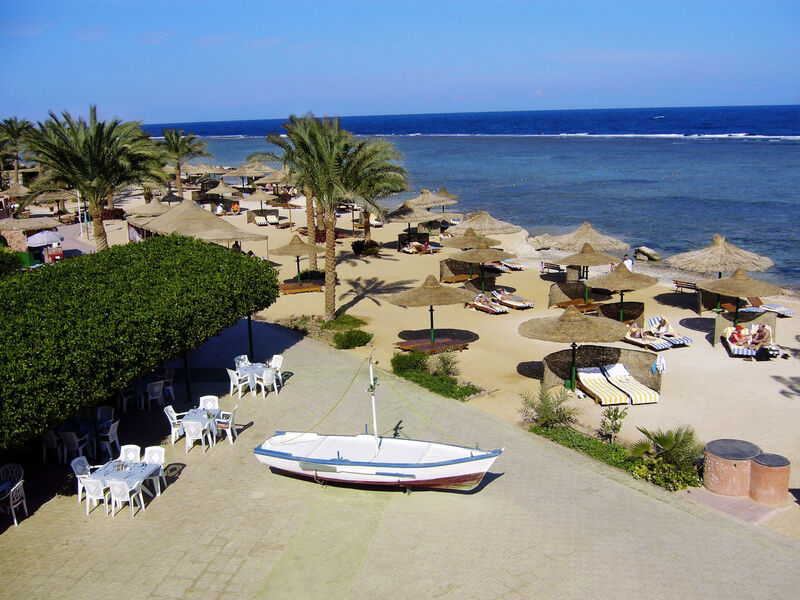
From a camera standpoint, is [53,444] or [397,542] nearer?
[397,542]

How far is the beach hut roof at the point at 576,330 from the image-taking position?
45.8 feet

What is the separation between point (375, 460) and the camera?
10.6 m

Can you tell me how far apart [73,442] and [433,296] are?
28.0 feet

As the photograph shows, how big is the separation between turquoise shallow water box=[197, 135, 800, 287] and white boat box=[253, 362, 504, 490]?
22315 millimetres

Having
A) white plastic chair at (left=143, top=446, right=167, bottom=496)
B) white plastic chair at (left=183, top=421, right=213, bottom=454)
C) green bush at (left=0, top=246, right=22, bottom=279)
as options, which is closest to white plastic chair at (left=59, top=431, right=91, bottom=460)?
white plastic chair at (left=143, top=446, right=167, bottom=496)

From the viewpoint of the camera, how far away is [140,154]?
2319 centimetres

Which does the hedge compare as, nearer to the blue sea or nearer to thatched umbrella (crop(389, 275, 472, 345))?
thatched umbrella (crop(389, 275, 472, 345))

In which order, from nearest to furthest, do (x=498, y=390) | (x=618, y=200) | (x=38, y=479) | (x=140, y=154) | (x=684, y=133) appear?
(x=38, y=479) → (x=498, y=390) → (x=140, y=154) → (x=618, y=200) → (x=684, y=133)

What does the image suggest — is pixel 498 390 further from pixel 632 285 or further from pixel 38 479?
pixel 38 479

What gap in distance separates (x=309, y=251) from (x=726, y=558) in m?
17.7

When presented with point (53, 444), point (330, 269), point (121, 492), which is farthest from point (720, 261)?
point (53, 444)

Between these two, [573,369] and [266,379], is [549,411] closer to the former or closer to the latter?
[573,369]

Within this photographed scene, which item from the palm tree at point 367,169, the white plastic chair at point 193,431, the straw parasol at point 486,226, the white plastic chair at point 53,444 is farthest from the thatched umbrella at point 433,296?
the straw parasol at point 486,226

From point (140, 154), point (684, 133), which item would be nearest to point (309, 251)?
point (140, 154)
